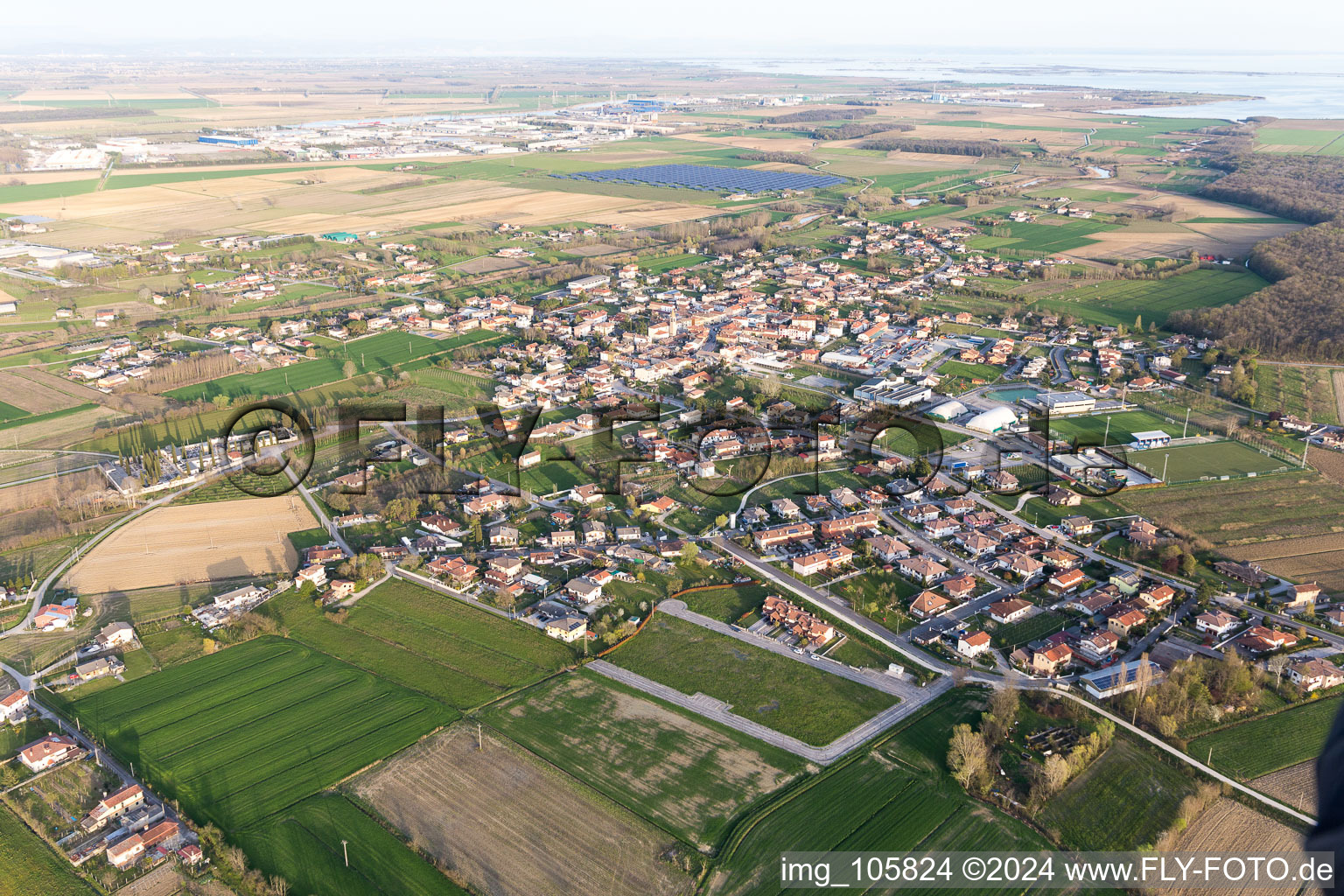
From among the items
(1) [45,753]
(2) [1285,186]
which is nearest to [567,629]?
(1) [45,753]

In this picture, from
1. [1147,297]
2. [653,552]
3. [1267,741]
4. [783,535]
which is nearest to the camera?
[1267,741]

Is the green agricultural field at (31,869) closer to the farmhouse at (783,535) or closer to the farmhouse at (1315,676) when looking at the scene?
the farmhouse at (783,535)

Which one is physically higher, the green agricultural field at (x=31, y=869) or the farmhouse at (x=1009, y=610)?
the farmhouse at (x=1009, y=610)

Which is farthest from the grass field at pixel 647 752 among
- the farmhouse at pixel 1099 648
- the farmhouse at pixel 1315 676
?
the farmhouse at pixel 1315 676

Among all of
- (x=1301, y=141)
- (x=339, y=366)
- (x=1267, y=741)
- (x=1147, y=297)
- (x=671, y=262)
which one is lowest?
(x=1267, y=741)

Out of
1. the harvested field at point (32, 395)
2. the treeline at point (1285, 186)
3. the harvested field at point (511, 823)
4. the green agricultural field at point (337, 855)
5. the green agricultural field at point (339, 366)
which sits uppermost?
the treeline at point (1285, 186)

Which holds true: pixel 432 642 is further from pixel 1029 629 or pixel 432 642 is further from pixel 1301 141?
pixel 1301 141

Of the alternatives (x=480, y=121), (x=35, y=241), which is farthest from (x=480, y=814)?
(x=480, y=121)
